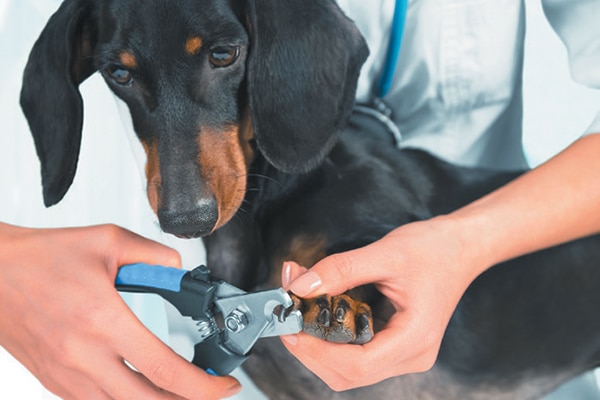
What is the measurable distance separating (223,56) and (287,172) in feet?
0.57

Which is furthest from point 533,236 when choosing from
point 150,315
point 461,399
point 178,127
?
point 150,315

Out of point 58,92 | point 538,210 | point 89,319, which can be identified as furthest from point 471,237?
point 58,92

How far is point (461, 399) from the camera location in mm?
1149

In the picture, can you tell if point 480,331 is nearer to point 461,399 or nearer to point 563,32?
point 461,399

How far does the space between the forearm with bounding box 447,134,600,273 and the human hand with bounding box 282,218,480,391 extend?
36 millimetres

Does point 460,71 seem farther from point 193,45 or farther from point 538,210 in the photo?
point 193,45

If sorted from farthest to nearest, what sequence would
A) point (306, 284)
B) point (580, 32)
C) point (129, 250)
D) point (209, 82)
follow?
1. point (580, 32)
2. point (209, 82)
3. point (129, 250)
4. point (306, 284)

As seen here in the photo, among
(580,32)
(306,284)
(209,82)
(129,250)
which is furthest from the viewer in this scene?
(580,32)

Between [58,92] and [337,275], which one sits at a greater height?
[58,92]

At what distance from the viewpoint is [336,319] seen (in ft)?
2.61

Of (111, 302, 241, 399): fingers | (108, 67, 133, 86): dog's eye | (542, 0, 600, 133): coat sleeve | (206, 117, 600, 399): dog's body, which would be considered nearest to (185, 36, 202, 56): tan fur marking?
(108, 67, 133, 86): dog's eye

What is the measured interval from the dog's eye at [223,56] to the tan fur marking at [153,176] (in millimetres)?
130

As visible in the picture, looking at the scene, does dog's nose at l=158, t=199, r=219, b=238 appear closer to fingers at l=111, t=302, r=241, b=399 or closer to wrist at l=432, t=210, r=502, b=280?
fingers at l=111, t=302, r=241, b=399

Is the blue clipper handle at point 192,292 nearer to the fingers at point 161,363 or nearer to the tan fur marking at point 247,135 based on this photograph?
the fingers at point 161,363
